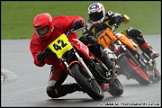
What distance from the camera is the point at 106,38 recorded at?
12117mm

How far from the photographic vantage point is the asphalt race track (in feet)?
31.0

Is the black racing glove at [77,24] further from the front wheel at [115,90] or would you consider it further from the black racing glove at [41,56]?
the front wheel at [115,90]

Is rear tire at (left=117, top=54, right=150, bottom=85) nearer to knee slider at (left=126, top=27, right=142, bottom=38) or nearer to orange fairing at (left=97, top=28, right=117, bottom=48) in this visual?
orange fairing at (left=97, top=28, right=117, bottom=48)

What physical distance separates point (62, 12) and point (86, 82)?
17.2 m

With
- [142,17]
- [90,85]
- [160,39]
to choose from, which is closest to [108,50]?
[90,85]

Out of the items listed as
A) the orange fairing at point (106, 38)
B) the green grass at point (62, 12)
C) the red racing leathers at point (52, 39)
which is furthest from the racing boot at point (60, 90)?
the green grass at point (62, 12)

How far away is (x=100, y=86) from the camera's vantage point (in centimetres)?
988

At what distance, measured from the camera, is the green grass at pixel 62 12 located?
74.9 ft

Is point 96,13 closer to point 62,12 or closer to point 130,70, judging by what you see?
point 130,70

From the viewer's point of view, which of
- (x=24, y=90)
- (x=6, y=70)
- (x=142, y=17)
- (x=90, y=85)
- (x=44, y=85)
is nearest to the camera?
(x=90, y=85)

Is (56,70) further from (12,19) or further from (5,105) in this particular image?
(12,19)

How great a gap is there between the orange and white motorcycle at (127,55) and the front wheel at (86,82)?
7.39ft

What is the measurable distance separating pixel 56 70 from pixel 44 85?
1.99 meters

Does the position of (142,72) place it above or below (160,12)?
below
